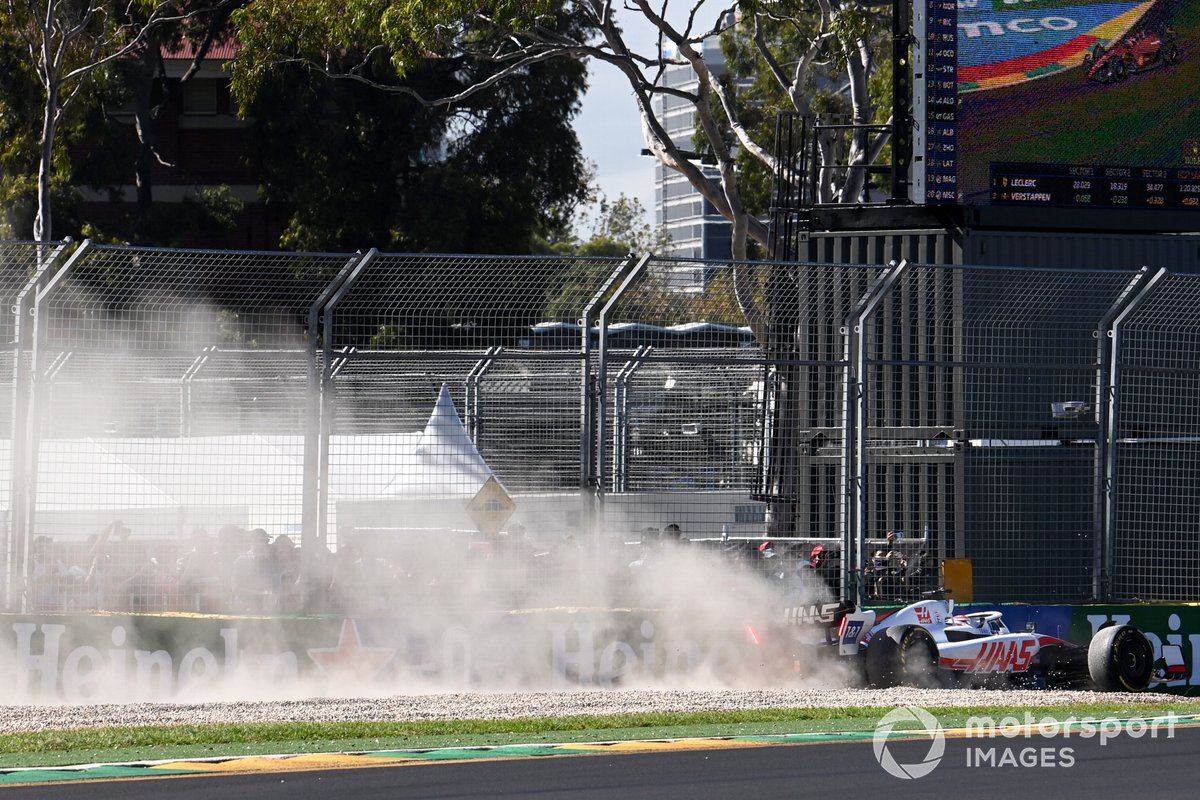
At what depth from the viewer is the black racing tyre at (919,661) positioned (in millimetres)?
10859

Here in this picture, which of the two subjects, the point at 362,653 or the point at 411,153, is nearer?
the point at 362,653

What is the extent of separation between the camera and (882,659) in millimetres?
10891

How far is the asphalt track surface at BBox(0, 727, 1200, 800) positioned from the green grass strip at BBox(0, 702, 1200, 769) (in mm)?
708

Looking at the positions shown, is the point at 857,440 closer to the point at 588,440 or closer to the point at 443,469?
the point at 588,440

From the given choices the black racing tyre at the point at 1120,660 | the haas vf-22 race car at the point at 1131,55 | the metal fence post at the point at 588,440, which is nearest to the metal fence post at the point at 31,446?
the metal fence post at the point at 588,440

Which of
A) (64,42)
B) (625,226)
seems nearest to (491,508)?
(64,42)

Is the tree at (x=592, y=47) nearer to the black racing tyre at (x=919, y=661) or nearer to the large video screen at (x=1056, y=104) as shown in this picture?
the large video screen at (x=1056, y=104)

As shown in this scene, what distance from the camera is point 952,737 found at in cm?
842

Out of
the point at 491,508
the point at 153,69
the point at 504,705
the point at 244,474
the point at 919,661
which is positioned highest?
the point at 153,69

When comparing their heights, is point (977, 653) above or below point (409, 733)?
above

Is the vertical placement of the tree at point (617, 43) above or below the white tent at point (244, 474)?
above

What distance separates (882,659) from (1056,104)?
660 centimetres

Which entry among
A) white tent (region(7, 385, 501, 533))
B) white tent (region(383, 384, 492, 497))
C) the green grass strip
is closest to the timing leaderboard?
white tent (region(7, 385, 501, 533))

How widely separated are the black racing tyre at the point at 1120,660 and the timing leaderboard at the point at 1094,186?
199 inches
